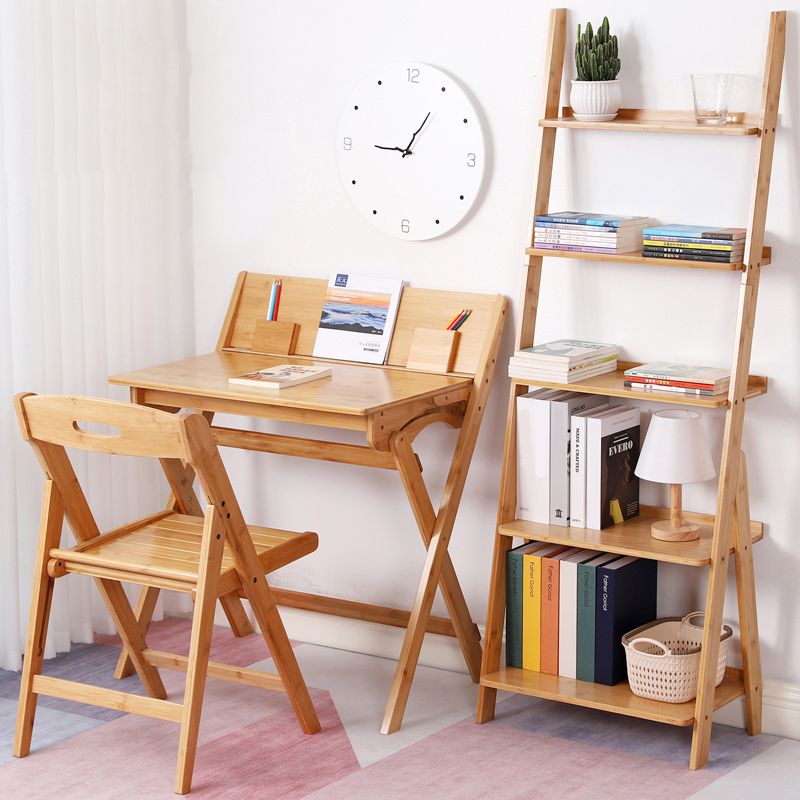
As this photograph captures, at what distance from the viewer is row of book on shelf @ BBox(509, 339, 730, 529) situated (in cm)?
304

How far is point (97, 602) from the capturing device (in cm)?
376

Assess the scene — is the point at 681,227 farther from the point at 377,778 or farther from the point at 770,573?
the point at 377,778

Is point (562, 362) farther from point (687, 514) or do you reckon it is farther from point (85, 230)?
point (85, 230)

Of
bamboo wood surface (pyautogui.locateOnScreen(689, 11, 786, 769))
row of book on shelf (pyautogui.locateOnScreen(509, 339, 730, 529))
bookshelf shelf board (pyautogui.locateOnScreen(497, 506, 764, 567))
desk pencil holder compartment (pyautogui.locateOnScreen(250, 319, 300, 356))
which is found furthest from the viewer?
desk pencil holder compartment (pyautogui.locateOnScreen(250, 319, 300, 356))

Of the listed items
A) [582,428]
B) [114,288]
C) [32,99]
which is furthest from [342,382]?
[32,99]

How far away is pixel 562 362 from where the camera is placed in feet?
9.83

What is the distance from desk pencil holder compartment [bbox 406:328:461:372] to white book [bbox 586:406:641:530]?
442mm

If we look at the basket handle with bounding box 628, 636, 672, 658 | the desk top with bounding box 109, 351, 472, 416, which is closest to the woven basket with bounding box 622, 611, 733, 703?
the basket handle with bounding box 628, 636, 672, 658

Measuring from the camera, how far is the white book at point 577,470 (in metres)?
3.08

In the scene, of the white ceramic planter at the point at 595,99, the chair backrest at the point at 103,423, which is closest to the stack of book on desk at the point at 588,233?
the white ceramic planter at the point at 595,99

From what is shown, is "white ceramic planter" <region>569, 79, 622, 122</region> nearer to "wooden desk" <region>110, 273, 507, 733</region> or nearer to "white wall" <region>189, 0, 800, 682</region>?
"white wall" <region>189, 0, 800, 682</region>

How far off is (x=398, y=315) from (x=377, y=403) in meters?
0.55

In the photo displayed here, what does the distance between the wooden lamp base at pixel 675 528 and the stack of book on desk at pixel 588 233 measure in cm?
56

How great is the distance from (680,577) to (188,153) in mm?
1813
